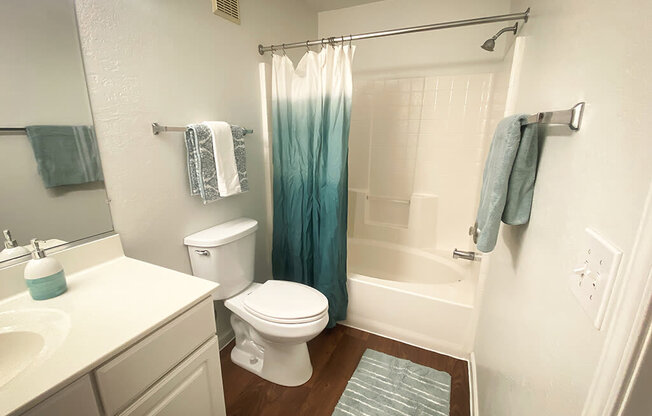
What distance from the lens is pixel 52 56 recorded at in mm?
929

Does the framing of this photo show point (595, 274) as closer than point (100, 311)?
Yes

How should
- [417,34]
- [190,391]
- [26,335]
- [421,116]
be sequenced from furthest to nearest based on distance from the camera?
[421,116], [417,34], [190,391], [26,335]

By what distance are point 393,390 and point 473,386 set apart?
421 millimetres

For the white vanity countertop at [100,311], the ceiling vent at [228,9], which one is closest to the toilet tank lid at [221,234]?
the white vanity countertop at [100,311]

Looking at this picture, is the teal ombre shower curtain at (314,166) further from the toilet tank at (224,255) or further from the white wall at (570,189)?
the white wall at (570,189)

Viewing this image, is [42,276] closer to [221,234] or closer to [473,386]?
[221,234]

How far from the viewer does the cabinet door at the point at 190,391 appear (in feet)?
2.60

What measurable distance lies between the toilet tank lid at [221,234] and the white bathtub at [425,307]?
0.77 m

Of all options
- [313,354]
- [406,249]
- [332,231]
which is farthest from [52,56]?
[406,249]

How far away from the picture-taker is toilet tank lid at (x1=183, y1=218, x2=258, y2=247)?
1408 mm

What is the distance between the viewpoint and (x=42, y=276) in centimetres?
85

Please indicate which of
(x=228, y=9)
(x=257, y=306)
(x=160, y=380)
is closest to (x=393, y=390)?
(x=257, y=306)

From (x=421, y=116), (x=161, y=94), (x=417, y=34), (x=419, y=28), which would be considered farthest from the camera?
(x=421, y=116)

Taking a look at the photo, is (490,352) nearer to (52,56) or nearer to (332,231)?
(332,231)
